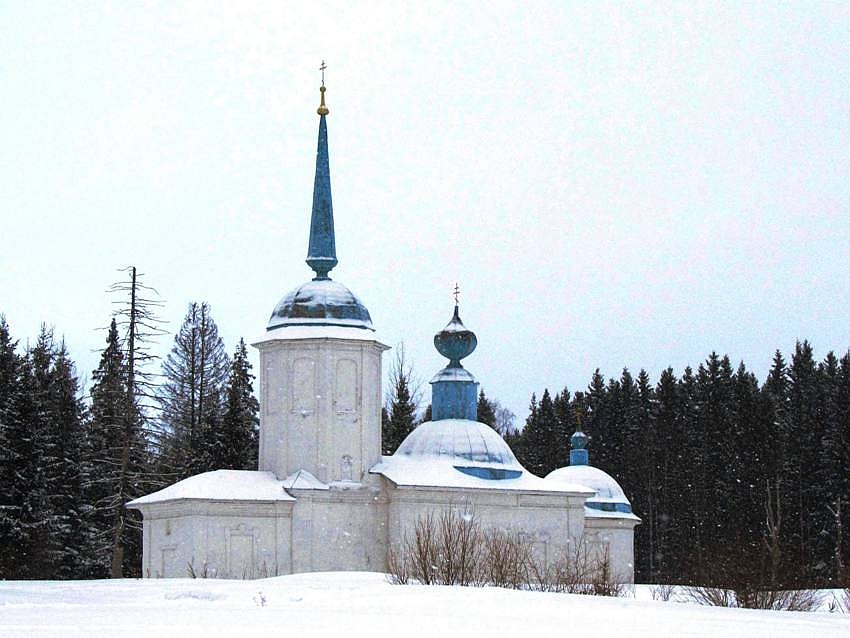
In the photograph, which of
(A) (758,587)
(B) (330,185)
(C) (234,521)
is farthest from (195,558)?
(A) (758,587)

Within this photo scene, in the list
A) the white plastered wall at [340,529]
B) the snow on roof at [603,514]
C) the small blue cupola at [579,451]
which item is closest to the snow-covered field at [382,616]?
the white plastered wall at [340,529]

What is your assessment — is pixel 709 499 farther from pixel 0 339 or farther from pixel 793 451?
pixel 0 339

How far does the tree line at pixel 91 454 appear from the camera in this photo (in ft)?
118

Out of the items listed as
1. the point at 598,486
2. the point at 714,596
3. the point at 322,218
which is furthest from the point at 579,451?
the point at 714,596

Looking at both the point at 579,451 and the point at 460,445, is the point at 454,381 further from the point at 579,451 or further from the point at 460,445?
the point at 579,451

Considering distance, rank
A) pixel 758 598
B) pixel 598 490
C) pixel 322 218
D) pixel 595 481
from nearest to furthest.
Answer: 1. pixel 758 598
2. pixel 322 218
3. pixel 598 490
4. pixel 595 481

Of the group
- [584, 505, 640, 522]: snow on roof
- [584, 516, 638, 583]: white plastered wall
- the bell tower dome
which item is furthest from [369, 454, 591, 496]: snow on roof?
[584, 505, 640, 522]: snow on roof

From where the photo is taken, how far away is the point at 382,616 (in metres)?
11.8

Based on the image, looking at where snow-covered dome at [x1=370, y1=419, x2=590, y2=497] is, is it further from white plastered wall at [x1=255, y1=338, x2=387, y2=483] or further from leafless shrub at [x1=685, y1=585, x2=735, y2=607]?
leafless shrub at [x1=685, y1=585, x2=735, y2=607]

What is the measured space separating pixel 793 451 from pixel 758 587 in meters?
32.0

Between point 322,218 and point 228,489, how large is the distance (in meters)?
7.45

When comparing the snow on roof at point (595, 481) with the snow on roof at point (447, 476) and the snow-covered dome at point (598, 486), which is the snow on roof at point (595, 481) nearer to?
the snow-covered dome at point (598, 486)

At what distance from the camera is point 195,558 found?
30578 mm

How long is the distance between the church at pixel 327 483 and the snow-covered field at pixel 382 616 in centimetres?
1517
